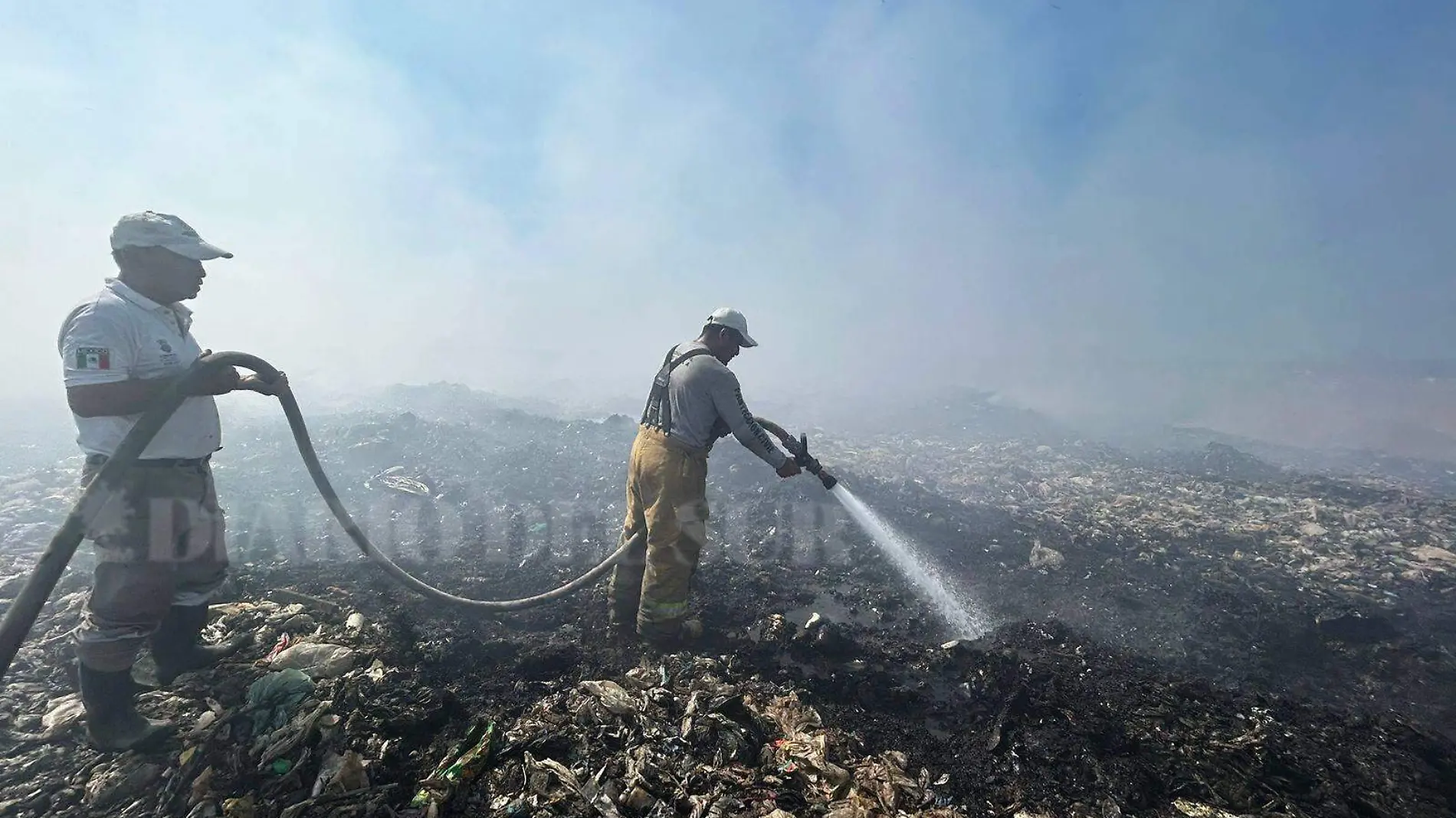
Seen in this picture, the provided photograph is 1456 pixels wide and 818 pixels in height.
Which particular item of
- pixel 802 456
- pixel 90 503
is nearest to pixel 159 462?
pixel 90 503

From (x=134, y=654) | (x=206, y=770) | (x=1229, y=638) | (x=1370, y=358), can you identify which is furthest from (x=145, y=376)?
(x=1370, y=358)

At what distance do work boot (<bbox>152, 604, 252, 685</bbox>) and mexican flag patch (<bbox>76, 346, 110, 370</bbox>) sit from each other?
123 cm

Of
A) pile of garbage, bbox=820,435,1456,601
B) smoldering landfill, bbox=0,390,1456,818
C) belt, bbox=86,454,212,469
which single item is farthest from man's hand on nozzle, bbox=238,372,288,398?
pile of garbage, bbox=820,435,1456,601

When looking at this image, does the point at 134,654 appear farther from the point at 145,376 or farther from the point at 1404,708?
the point at 1404,708

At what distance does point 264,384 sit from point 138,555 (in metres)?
0.96

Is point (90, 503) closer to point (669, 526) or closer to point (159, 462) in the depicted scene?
point (159, 462)

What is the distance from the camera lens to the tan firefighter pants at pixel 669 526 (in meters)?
3.60

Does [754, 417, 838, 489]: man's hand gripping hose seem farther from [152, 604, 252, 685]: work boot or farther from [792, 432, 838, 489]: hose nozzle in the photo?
[152, 604, 252, 685]: work boot

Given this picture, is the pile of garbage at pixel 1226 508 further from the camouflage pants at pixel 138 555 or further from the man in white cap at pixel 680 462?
the camouflage pants at pixel 138 555

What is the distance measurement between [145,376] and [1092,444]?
19954 mm

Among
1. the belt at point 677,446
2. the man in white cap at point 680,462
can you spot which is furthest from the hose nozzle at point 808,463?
the belt at point 677,446

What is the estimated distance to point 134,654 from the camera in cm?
233

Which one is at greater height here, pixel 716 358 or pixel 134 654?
pixel 716 358

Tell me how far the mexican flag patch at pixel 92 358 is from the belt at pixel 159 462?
392 millimetres
